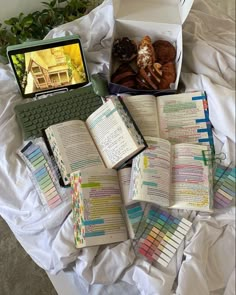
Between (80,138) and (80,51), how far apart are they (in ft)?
0.86

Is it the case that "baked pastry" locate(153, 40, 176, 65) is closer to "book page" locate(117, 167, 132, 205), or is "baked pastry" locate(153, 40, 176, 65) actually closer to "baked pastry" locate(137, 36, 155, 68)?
"baked pastry" locate(137, 36, 155, 68)

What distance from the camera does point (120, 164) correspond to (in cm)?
85

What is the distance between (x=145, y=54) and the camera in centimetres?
97

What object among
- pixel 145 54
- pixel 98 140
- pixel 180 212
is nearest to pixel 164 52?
pixel 145 54

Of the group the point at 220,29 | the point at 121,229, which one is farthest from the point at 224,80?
the point at 121,229

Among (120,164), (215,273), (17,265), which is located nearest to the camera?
(215,273)

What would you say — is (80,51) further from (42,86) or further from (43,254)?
(43,254)

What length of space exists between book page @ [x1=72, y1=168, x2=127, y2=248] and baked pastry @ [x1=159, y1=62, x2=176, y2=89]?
28cm

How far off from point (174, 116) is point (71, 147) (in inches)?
10.3

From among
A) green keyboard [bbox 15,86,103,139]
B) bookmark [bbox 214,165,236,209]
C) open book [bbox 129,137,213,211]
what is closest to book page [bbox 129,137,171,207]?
open book [bbox 129,137,213,211]

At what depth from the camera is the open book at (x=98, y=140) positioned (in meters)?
0.85

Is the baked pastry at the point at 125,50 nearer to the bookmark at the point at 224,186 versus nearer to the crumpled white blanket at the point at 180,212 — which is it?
the crumpled white blanket at the point at 180,212

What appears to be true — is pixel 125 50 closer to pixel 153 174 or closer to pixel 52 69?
pixel 52 69

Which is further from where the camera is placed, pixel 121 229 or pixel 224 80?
pixel 224 80
